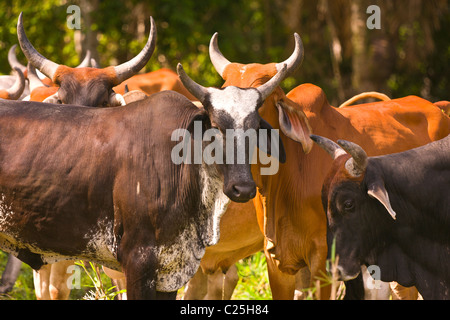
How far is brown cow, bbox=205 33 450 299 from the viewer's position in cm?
524

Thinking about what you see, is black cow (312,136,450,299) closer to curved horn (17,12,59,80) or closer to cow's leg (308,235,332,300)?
cow's leg (308,235,332,300)

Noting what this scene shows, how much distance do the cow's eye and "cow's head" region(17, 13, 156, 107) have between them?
6.83 ft

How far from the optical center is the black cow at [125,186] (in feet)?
14.4

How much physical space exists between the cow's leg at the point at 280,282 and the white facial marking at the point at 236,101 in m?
1.53

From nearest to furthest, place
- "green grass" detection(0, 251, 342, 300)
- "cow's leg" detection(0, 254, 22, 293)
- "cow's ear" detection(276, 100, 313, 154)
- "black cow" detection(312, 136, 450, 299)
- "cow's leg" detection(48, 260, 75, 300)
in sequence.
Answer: "black cow" detection(312, 136, 450, 299) → "cow's ear" detection(276, 100, 313, 154) → "cow's leg" detection(48, 260, 75, 300) → "cow's leg" detection(0, 254, 22, 293) → "green grass" detection(0, 251, 342, 300)

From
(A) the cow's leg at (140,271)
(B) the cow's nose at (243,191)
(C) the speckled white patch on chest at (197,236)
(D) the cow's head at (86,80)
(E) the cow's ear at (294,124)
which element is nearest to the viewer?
(B) the cow's nose at (243,191)

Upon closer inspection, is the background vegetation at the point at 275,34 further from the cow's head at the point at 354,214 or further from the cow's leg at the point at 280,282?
the cow's head at the point at 354,214

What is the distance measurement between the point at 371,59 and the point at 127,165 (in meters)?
7.39

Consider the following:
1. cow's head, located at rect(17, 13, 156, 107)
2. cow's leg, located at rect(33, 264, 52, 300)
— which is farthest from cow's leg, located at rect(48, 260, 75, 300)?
cow's head, located at rect(17, 13, 156, 107)

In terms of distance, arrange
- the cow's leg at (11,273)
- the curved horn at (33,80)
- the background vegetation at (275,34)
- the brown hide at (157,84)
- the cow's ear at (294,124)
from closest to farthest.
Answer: the cow's ear at (294,124) < the cow's leg at (11,273) < the curved horn at (33,80) < the brown hide at (157,84) < the background vegetation at (275,34)

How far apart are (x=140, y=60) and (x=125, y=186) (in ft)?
5.57

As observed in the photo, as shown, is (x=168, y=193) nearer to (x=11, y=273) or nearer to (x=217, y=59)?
(x=217, y=59)

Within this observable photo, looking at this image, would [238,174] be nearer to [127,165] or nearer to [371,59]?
[127,165]

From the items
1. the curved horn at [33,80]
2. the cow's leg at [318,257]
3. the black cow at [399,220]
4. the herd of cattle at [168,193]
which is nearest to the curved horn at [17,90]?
the curved horn at [33,80]
